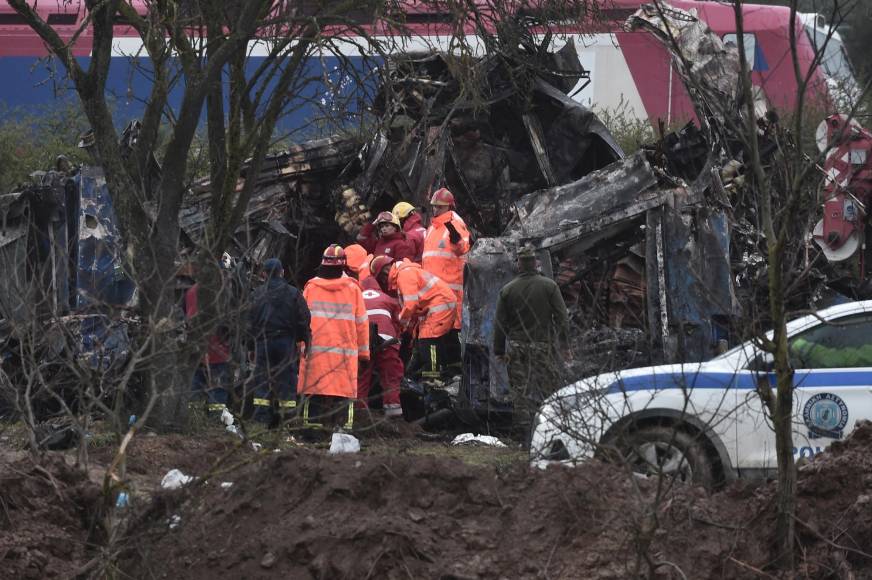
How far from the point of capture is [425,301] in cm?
1323

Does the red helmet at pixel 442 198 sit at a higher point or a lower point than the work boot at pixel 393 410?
higher

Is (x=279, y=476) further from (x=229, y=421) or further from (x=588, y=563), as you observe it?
(x=229, y=421)

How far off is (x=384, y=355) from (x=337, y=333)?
98 centimetres

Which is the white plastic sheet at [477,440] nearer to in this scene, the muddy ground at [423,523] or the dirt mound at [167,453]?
the dirt mound at [167,453]

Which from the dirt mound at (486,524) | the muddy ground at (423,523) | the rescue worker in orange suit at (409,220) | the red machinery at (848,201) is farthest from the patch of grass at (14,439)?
the red machinery at (848,201)

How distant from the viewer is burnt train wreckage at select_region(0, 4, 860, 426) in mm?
12094

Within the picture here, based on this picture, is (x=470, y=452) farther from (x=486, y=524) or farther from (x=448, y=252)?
(x=486, y=524)

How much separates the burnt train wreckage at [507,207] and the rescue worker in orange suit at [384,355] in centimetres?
63

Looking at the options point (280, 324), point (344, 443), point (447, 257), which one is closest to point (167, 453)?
point (344, 443)

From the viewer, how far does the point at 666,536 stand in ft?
21.9

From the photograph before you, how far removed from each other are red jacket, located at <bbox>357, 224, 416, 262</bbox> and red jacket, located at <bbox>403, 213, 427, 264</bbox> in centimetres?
5

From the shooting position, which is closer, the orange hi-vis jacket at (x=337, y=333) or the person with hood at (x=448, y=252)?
the orange hi-vis jacket at (x=337, y=333)

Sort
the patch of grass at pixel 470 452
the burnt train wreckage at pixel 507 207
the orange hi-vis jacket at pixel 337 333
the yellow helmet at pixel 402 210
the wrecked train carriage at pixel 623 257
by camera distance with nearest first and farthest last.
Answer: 1. the patch of grass at pixel 470 452
2. the orange hi-vis jacket at pixel 337 333
3. the wrecked train carriage at pixel 623 257
4. the burnt train wreckage at pixel 507 207
5. the yellow helmet at pixel 402 210

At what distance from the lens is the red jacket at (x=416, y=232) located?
14934mm
